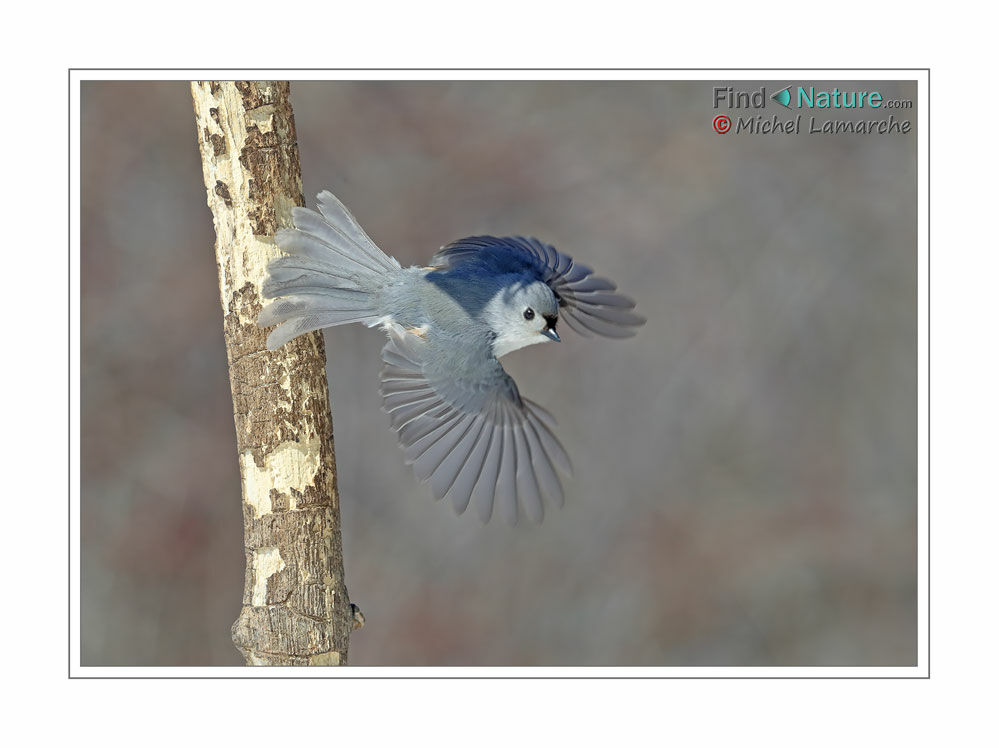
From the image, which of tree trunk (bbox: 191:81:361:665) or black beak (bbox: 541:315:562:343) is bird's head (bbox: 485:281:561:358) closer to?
black beak (bbox: 541:315:562:343)

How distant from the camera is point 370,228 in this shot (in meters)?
4.11

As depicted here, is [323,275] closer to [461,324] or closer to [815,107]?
[461,324]

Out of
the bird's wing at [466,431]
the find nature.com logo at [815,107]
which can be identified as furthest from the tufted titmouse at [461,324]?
the find nature.com logo at [815,107]

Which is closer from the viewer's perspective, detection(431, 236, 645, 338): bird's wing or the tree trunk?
the tree trunk

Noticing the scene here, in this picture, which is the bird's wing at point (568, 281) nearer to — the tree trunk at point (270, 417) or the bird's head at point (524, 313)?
the bird's head at point (524, 313)

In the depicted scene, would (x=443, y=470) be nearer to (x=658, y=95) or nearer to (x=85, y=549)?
(x=85, y=549)

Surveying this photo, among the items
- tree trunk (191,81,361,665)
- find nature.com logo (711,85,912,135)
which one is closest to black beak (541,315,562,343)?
tree trunk (191,81,361,665)

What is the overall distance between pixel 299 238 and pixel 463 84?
1.75 metres

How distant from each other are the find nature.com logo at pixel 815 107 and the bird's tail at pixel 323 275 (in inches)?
52.0

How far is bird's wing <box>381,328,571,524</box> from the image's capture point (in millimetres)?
2613

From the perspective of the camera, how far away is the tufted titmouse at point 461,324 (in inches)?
97.4

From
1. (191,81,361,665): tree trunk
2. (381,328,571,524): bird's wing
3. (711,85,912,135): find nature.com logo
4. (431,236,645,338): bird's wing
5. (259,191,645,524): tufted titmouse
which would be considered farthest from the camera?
(711,85,912,135): find nature.com logo

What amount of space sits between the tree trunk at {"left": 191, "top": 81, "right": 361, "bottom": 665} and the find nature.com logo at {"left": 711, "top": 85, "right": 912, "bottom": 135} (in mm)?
1511

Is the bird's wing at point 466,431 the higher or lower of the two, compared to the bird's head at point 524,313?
lower
